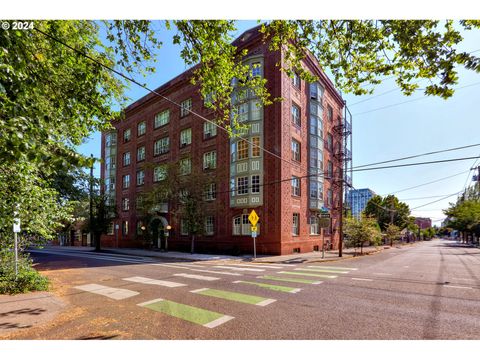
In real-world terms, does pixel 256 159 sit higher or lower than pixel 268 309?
higher

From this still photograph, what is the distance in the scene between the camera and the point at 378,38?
662 centimetres

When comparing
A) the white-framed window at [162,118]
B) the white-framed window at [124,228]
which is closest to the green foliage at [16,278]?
the white-framed window at [162,118]

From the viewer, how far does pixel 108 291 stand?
9.18 m

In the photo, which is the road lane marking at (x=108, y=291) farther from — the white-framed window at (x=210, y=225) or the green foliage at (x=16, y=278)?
the white-framed window at (x=210, y=225)

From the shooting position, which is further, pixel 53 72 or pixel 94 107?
pixel 94 107

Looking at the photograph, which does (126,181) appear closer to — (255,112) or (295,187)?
(255,112)

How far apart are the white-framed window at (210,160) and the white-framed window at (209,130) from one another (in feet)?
5.63

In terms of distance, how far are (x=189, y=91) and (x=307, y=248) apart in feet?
66.0

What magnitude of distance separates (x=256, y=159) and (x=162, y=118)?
621 inches

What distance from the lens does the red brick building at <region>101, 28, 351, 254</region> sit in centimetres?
2319

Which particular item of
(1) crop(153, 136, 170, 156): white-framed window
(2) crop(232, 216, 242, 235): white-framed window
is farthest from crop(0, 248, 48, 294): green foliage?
(1) crop(153, 136, 170, 156): white-framed window

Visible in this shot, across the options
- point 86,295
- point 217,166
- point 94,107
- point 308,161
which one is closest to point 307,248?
point 308,161

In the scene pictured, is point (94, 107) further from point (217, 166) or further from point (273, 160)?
point (217, 166)

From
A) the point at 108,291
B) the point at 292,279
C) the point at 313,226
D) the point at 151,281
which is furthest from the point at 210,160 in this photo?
the point at 108,291
